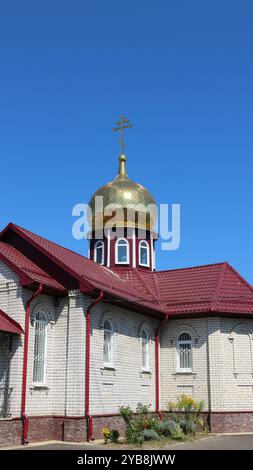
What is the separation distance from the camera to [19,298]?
582 inches

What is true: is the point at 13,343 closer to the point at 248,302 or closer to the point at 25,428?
the point at 25,428

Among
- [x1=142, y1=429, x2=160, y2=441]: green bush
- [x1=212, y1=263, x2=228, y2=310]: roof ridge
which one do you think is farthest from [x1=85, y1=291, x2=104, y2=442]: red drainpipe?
[x1=212, y1=263, x2=228, y2=310]: roof ridge

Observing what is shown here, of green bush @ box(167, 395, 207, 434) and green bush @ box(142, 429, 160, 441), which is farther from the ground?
green bush @ box(167, 395, 207, 434)

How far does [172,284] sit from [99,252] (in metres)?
4.01

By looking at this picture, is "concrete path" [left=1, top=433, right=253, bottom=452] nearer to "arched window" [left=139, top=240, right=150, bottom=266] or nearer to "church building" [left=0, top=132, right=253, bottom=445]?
"church building" [left=0, top=132, right=253, bottom=445]

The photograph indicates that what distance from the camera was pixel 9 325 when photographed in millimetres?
14234

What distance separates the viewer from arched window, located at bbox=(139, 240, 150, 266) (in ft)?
80.9

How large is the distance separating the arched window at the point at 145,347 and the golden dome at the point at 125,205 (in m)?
6.19

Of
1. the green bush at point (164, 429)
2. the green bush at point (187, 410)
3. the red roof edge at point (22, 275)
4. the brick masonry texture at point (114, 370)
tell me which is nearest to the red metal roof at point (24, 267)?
the red roof edge at point (22, 275)

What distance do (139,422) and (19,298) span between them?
181 inches

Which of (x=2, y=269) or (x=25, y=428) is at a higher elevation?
(x=2, y=269)

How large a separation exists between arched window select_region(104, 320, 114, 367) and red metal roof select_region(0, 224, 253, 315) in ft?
3.36
